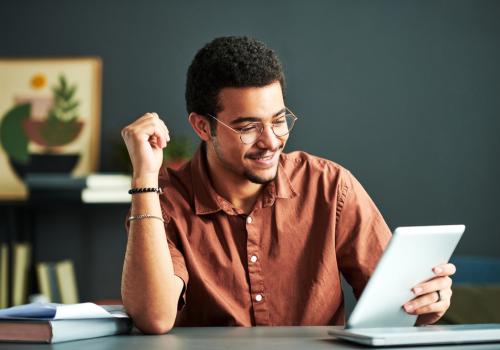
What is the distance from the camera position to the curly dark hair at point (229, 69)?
1828 mm

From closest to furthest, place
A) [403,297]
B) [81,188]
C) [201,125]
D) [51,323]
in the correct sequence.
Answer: [51,323]
[403,297]
[201,125]
[81,188]

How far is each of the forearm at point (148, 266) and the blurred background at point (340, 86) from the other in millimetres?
2144

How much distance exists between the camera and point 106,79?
3.82 metres

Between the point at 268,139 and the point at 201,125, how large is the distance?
260mm

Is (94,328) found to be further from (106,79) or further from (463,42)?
(463,42)

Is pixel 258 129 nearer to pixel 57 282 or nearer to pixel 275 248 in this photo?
pixel 275 248

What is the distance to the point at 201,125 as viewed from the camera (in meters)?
1.97

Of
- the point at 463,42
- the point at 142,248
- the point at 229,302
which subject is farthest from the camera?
the point at 463,42

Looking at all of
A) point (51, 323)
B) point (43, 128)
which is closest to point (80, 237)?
point (43, 128)

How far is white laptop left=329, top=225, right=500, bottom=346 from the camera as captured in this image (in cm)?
128

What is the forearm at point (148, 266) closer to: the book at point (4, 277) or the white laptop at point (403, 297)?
the white laptop at point (403, 297)

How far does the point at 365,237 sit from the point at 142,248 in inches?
21.8

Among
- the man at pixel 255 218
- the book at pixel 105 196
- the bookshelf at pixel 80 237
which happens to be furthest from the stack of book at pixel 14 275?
the man at pixel 255 218

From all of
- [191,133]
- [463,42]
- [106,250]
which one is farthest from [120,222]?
[463,42]
